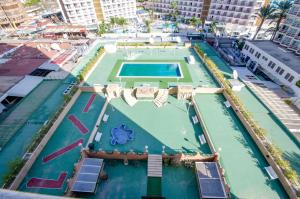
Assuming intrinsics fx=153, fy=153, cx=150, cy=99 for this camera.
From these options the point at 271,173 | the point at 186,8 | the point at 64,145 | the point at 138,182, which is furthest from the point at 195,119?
the point at 186,8

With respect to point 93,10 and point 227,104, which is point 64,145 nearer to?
point 227,104

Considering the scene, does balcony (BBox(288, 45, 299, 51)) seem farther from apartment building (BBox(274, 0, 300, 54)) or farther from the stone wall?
the stone wall

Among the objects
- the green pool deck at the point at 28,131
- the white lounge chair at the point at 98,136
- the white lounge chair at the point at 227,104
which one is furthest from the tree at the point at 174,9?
the white lounge chair at the point at 98,136

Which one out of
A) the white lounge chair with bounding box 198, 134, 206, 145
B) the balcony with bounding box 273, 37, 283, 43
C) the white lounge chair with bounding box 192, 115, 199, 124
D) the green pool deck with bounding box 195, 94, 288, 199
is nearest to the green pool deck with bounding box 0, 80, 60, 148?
the white lounge chair with bounding box 192, 115, 199, 124

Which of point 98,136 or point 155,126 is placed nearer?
point 98,136

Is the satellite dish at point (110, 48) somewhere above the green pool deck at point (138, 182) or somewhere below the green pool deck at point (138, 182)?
above

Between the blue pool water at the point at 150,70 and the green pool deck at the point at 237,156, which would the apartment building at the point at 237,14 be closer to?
the blue pool water at the point at 150,70
